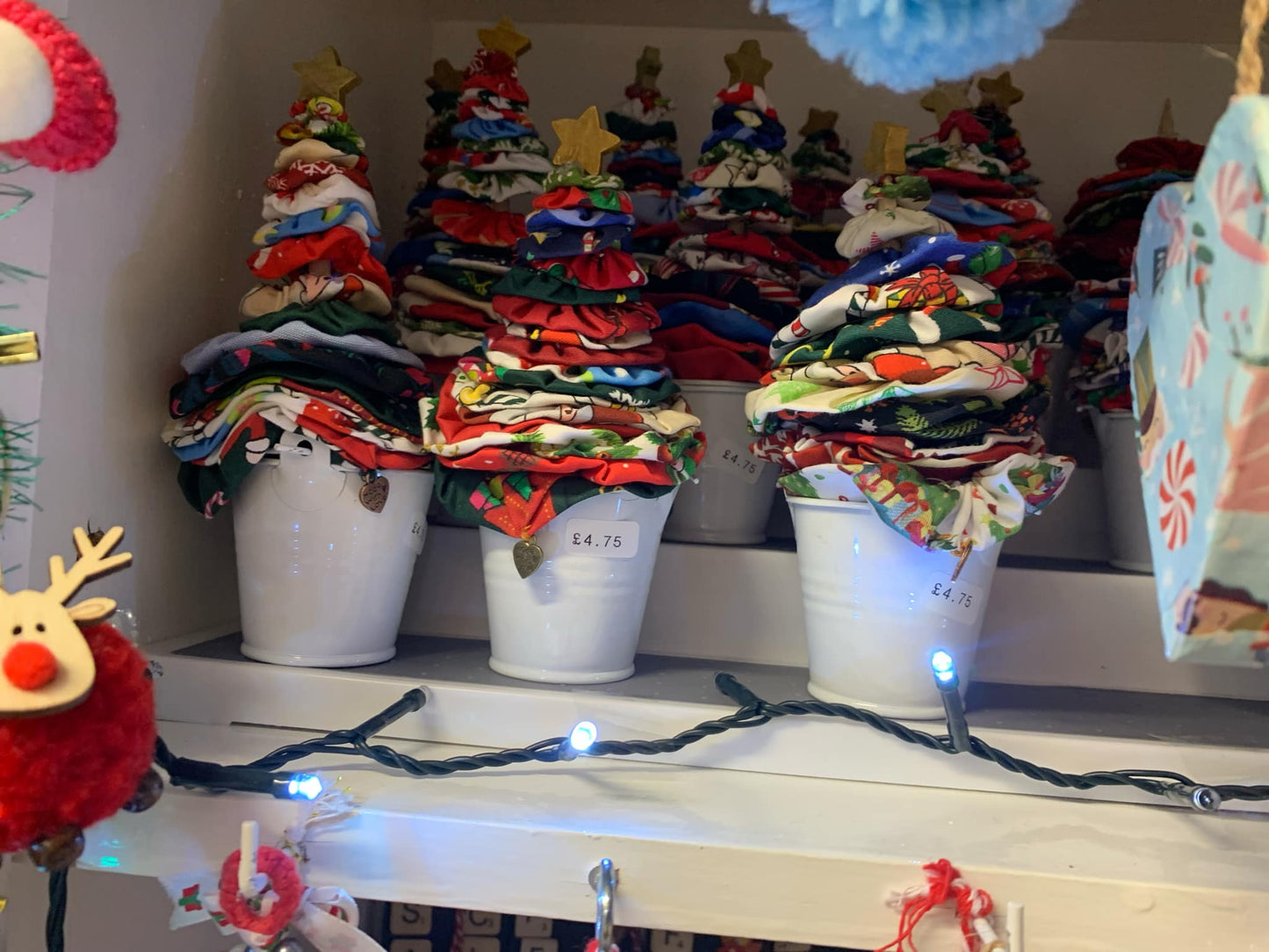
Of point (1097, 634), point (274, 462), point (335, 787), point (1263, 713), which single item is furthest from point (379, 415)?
point (1263, 713)

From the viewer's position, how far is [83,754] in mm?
402

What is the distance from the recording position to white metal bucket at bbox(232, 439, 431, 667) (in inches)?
28.9

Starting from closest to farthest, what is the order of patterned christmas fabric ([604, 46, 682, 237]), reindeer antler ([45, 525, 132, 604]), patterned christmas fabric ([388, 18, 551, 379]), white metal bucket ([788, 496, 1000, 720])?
reindeer antler ([45, 525, 132, 604]), white metal bucket ([788, 496, 1000, 720]), patterned christmas fabric ([388, 18, 551, 379]), patterned christmas fabric ([604, 46, 682, 237])

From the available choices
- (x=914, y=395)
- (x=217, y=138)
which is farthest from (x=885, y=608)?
(x=217, y=138)

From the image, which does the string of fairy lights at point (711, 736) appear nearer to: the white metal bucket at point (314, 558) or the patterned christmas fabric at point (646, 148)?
the white metal bucket at point (314, 558)

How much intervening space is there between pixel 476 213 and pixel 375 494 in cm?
28

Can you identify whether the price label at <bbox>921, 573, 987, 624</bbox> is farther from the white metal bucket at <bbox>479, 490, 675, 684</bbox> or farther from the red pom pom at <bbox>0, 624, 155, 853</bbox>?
the red pom pom at <bbox>0, 624, 155, 853</bbox>

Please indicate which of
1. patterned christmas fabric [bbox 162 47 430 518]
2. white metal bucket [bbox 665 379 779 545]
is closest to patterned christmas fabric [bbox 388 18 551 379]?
patterned christmas fabric [bbox 162 47 430 518]

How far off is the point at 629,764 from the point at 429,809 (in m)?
0.16

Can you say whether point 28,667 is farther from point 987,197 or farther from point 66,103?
point 987,197

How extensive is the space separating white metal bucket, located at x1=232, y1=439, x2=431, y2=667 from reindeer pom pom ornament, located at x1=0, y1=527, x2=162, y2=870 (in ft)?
0.98

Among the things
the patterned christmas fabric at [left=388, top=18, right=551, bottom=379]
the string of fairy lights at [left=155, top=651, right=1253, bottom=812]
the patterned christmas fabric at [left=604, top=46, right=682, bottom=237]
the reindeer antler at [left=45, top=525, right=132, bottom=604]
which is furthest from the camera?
the patterned christmas fabric at [left=604, top=46, right=682, bottom=237]

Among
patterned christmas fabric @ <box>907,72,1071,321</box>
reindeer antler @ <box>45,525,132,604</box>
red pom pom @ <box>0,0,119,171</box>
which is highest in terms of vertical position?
patterned christmas fabric @ <box>907,72,1071,321</box>

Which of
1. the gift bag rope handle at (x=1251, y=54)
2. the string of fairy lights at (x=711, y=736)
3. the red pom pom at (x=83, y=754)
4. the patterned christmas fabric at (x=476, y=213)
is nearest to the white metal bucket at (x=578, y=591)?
the string of fairy lights at (x=711, y=736)
